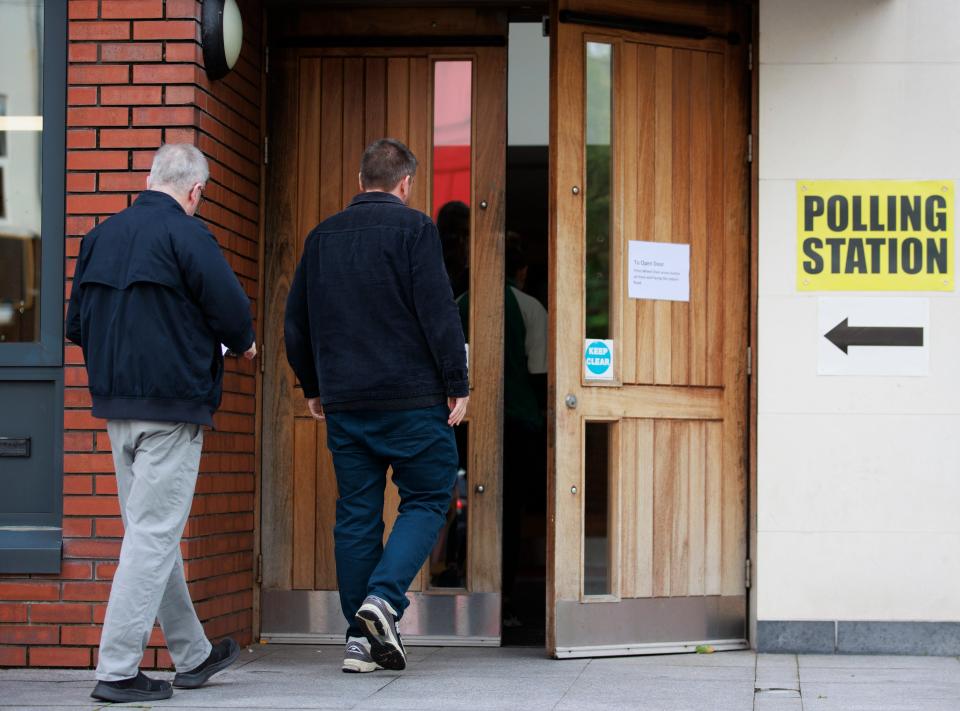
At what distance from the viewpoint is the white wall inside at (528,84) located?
8609 millimetres

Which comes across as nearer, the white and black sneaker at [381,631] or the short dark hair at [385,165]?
the white and black sneaker at [381,631]

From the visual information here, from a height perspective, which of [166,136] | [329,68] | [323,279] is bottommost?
[323,279]

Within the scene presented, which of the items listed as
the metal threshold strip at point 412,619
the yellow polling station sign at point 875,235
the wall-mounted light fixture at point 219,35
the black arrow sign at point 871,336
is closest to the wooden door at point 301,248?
the metal threshold strip at point 412,619

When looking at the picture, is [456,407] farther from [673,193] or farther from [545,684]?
[673,193]

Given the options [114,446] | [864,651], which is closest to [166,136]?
[114,446]

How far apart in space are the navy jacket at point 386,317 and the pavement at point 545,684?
1.01 meters

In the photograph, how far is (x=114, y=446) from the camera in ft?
15.7

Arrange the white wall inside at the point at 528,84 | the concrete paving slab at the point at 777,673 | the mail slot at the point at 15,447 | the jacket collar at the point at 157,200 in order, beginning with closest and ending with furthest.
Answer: the jacket collar at the point at 157,200, the concrete paving slab at the point at 777,673, the mail slot at the point at 15,447, the white wall inside at the point at 528,84

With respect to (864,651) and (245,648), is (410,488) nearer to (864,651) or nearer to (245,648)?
(245,648)

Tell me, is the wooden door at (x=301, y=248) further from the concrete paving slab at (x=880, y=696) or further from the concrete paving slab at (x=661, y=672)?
the concrete paving slab at (x=880, y=696)

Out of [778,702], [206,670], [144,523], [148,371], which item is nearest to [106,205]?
[148,371]

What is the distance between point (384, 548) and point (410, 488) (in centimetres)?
27

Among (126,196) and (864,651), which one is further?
(864,651)

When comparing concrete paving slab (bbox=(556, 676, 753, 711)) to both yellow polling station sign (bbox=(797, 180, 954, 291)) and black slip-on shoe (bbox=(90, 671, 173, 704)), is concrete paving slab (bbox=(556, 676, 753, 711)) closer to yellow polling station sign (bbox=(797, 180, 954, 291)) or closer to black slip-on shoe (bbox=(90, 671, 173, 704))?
black slip-on shoe (bbox=(90, 671, 173, 704))
